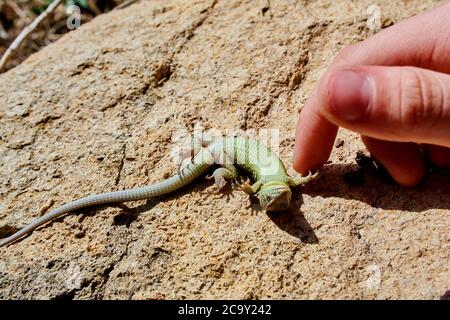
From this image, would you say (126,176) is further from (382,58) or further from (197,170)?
(382,58)

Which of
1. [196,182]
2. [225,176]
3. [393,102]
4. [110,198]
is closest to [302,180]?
[225,176]

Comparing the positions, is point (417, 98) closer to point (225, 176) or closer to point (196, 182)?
point (225, 176)

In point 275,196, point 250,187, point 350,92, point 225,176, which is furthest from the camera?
point 225,176

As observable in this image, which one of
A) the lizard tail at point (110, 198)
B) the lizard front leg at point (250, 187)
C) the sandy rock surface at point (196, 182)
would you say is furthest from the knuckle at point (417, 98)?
the lizard tail at point (110, 198)

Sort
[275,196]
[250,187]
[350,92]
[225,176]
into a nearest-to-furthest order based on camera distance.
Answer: [350,92] < [275,196] < [250,187] < [225,176]

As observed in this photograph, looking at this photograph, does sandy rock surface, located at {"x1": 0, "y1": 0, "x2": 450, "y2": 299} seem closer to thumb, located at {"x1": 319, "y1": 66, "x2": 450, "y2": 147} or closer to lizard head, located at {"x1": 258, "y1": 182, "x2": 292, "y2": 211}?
lizard head, located at {"x1": 258, "y1": 182, "x2": 292, "y2": 211}

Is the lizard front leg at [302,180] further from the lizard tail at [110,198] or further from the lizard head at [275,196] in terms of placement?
the lizard tail at [110,198]
